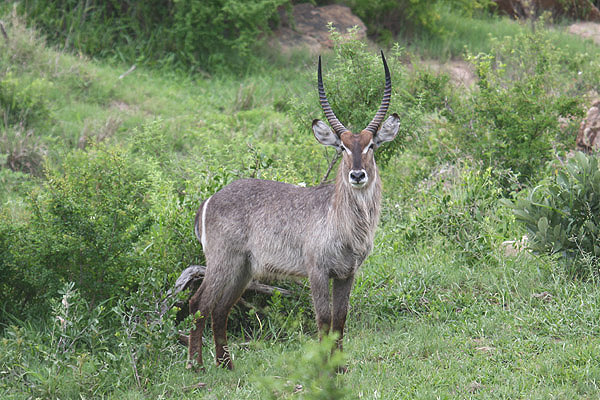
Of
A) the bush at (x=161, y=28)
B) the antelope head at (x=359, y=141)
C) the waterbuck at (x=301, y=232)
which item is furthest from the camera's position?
the bush at (x=161, y=28)

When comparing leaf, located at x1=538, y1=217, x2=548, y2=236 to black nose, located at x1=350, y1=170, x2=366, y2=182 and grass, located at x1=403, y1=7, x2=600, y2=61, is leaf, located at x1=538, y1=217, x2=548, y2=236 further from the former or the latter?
grass, located at x1=403, y1=7, x2=600, y2=61

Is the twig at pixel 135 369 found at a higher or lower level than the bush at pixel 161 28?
higher

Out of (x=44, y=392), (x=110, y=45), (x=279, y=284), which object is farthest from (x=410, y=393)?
(x=110, y=45)

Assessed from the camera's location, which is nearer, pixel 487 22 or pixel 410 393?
pixel 410 393

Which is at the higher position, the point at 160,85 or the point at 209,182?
the point at 209,182

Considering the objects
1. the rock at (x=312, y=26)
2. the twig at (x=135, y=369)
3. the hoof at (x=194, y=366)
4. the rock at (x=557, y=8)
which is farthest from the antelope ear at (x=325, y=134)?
the rock at (x=557, y=8)

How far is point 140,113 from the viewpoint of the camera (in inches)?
397

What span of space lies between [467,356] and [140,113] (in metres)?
6.86

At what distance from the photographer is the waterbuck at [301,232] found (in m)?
4.45

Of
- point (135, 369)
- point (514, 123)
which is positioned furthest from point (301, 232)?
point (514, 123)

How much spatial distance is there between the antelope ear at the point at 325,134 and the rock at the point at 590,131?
12.4ft

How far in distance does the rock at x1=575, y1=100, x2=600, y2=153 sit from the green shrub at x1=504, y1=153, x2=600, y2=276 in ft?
6.69

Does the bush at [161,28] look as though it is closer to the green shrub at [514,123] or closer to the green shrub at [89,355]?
the green shrub at [514,123]

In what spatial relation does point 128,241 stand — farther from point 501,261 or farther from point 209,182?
point 501,261
